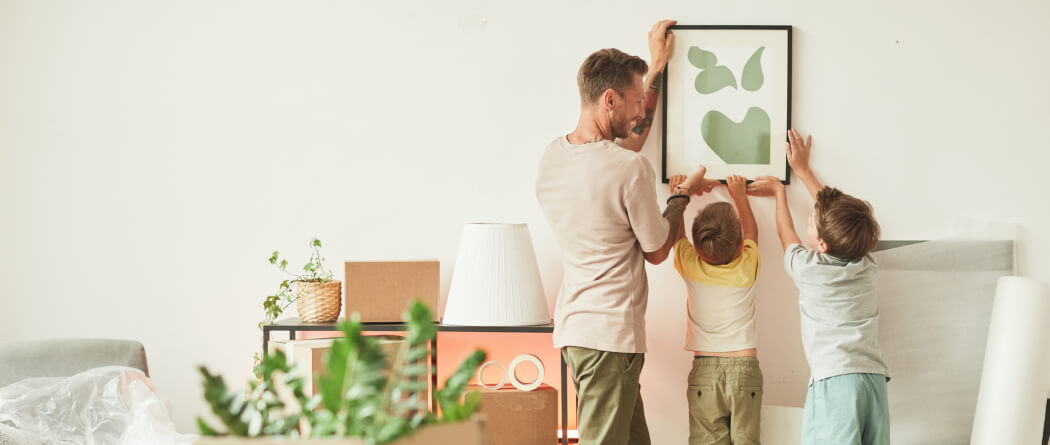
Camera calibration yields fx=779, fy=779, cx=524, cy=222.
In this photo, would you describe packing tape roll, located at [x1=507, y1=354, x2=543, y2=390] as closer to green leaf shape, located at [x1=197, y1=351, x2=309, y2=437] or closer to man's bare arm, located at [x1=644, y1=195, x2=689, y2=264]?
man's bare arm, located at [x1=644, y1=195, x2=689, y2=264]

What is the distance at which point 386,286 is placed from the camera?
2.42 meters

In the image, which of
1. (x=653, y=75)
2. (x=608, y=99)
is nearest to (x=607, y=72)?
(x=608, y=99)

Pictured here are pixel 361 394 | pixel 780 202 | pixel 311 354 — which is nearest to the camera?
pixel 361 394

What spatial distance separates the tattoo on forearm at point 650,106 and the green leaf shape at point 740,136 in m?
0.18

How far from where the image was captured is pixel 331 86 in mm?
2680

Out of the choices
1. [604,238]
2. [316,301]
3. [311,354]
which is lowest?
[311,354]

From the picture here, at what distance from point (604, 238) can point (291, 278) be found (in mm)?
1170

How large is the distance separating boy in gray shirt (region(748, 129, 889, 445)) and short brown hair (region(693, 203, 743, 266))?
0.21 m

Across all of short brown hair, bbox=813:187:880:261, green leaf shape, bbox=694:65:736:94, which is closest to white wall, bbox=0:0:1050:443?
green leaf shape, bbox=694:65:736:94

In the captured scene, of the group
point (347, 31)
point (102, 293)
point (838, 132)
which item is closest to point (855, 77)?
point (838, 132)

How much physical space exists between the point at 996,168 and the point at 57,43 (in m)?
3.25

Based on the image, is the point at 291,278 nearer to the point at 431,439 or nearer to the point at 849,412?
the point at 849,412

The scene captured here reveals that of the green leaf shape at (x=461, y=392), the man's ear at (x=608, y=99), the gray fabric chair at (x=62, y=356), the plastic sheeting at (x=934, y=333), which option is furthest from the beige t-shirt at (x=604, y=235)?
the green leaf shape at (x=461, y=392)

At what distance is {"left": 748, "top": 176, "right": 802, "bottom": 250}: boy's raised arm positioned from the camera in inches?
97.4
